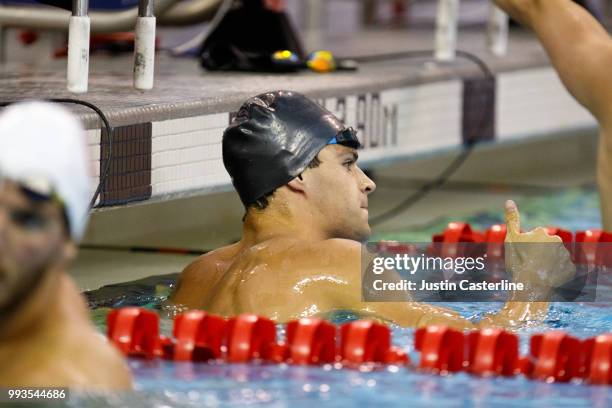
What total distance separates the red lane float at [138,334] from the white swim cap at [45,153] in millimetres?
988

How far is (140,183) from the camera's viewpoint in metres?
4.50

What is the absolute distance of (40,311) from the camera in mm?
2217

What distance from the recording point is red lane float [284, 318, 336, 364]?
3.17 metres

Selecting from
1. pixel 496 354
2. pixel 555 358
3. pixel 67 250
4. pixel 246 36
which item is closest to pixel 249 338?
pixel 496 354

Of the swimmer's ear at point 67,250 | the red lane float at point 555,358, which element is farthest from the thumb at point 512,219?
the swimmer's ear at point 67,250

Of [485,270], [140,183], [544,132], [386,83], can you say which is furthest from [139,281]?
[544,132]

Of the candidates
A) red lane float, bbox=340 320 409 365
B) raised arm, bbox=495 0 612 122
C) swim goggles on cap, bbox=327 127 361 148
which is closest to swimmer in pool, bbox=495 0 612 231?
raised arm, bbox=495 0 612 122

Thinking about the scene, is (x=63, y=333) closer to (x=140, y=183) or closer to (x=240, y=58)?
(x=140, y=183)

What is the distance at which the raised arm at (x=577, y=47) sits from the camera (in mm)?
4973

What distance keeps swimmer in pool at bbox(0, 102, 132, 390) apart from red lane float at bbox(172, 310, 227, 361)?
0.85 meters

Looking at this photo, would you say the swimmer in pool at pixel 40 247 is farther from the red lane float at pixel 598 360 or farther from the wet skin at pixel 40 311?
the red lane float at pixel 598 360

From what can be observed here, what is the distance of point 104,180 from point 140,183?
29 cm

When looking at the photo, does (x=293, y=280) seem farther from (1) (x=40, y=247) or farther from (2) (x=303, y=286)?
(1) (x=40, y=247)

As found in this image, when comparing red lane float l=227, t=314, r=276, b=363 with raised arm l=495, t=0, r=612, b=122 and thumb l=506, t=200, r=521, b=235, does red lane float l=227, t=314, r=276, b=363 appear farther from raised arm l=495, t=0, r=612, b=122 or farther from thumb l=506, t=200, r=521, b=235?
raised arm l=495, t=0, r=612, b=122
